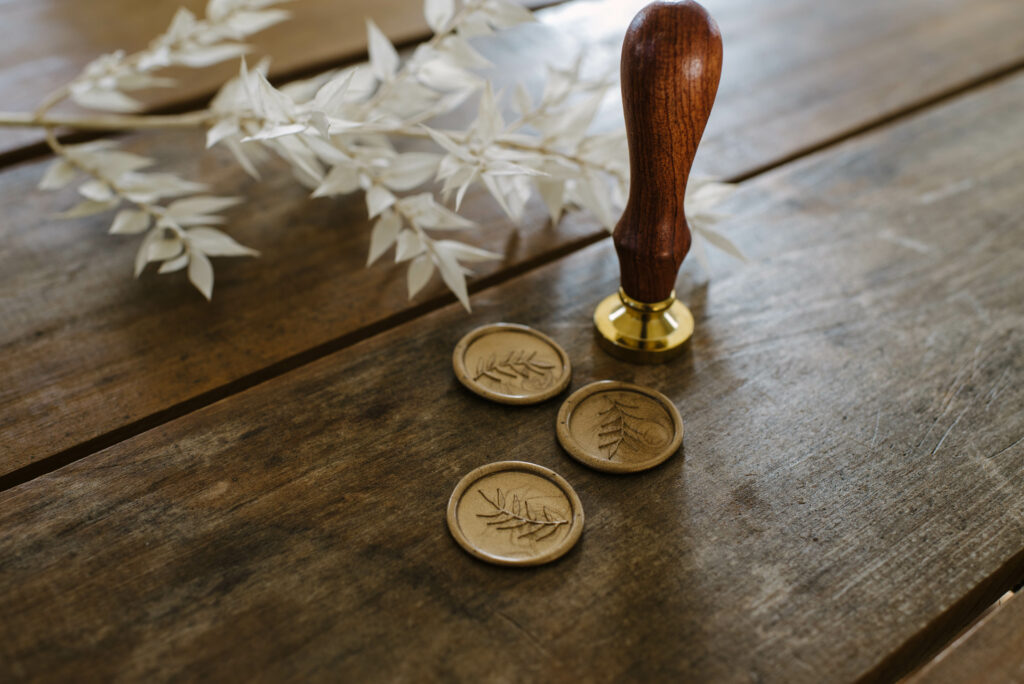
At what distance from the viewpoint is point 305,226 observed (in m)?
0.90

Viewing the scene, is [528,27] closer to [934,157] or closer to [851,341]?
[934,157]

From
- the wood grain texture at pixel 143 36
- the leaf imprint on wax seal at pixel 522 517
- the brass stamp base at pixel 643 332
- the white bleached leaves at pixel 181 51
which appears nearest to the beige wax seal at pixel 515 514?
the leaf imprint on wax seal at pixel 522 517

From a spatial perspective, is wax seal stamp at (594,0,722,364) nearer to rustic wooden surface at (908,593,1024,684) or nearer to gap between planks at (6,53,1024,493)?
gap between planks at (6,53,1024,493)

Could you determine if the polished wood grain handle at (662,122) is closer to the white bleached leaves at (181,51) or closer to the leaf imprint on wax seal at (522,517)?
the leaf imprint on wax seal at (522,517)

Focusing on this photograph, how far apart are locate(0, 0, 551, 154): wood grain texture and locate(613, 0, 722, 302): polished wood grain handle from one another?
0.69 m

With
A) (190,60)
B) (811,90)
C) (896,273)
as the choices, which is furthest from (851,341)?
(190,60)

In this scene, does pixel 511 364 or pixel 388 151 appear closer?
pixel 511 364

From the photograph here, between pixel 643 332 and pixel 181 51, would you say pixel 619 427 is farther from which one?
pixel 181 51

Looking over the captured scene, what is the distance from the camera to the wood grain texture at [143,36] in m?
Result: 1.12

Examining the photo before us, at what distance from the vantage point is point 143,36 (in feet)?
3.97

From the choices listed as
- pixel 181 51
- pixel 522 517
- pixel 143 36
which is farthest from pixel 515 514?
pixel 143 36

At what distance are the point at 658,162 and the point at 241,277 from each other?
0.42m

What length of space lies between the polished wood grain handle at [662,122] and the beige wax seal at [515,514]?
0.20 meters

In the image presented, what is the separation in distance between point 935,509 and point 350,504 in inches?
16.3
